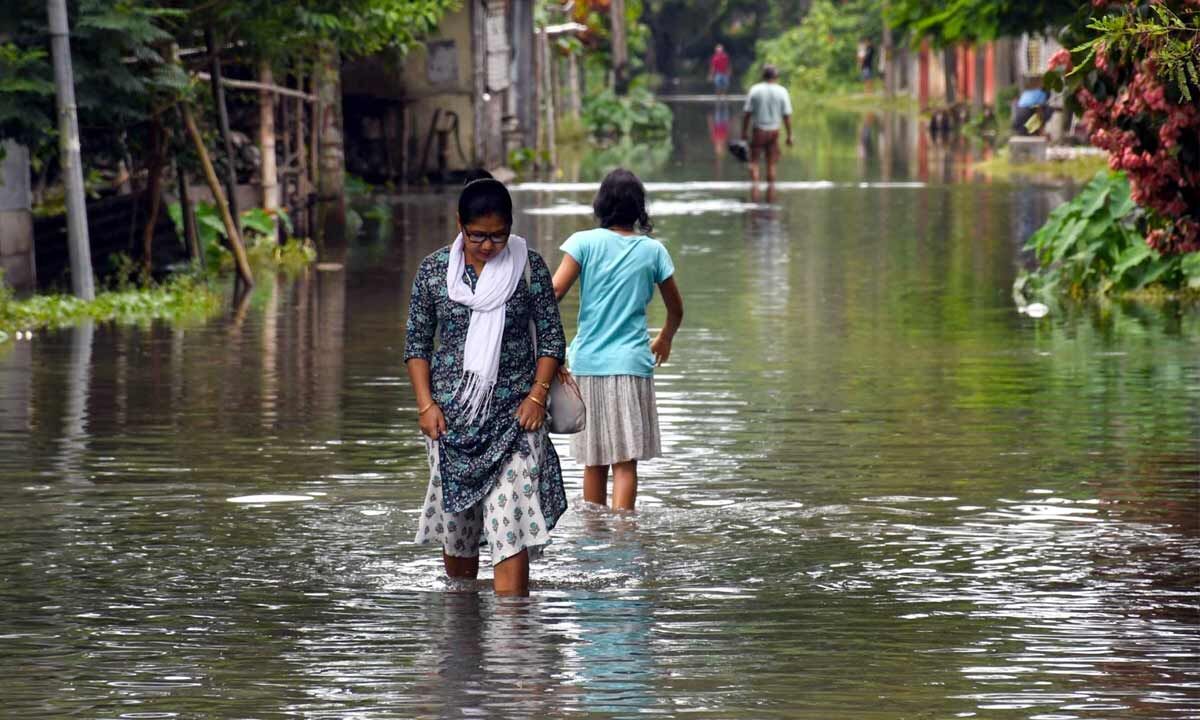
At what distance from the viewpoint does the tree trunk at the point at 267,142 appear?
21.8m

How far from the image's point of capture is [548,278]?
772cm

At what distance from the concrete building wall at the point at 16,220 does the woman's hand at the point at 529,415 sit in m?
10.5

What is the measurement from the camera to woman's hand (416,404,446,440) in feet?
25.0

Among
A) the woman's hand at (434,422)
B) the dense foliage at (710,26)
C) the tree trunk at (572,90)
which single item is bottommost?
the woman's hand at (434,422)

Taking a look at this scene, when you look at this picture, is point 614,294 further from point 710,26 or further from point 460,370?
point 710,26

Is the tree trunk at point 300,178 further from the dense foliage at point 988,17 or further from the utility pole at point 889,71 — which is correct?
the utility pole at point 889,71

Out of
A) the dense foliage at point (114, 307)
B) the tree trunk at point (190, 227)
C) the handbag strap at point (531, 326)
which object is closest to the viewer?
the handbag strap at point (531, 326)

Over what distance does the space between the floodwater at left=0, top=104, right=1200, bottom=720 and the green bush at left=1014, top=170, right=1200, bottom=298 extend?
0.46 m

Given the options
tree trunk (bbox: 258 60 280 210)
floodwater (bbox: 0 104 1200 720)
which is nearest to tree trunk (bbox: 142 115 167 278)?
floodwater (bbox: 0 104 1200 720)

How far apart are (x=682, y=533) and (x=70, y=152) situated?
29.0 ft

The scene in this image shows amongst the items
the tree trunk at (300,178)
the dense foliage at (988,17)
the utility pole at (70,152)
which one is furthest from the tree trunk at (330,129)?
the utility pole at (70,152)

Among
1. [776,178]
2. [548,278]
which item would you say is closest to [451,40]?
[776,178]

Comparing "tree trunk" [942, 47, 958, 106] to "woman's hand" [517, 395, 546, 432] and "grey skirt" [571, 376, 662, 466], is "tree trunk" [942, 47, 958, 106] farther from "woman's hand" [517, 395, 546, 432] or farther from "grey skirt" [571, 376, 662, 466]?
"woman's hand" [517, 395, 546, 432]

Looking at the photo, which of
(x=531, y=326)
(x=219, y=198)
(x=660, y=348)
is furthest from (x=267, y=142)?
(x=531, y=326)
